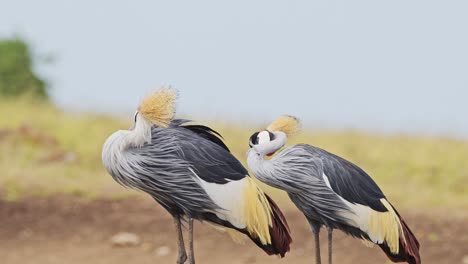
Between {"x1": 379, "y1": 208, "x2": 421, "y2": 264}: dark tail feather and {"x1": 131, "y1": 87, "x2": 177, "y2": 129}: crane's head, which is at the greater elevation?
{"x1": 131, "y1": 87, "x2": 177, "y2": 129}: crane's head

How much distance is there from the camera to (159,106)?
498cm

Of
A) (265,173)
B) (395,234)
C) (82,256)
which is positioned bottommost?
(82,256)

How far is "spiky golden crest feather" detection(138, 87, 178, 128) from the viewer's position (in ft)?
16.4

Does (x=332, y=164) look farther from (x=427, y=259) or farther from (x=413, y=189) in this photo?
(x=413, y=189)

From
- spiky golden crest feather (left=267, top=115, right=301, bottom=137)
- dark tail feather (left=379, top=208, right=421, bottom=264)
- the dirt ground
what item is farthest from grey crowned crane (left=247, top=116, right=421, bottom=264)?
the dirt ground

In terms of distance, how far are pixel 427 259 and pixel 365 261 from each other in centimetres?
55

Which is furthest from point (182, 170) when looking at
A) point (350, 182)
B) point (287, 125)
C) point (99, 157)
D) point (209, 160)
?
point (99, 157)

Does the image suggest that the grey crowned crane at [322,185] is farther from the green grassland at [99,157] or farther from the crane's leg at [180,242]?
the green grassland at [99,157]

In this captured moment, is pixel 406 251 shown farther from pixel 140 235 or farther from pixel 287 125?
pixel 140 235

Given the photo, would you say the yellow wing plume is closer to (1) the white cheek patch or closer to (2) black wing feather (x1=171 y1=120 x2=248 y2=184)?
(2) black wing feather (x1=171 y1=120 x2=248 y2=184)

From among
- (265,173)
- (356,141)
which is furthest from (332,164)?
(356,141)

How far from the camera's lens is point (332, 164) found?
516 cm

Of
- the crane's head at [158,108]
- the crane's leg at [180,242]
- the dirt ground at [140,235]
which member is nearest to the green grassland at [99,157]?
the dirt ground at [140,235]

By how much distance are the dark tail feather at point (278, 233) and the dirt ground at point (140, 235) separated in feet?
8.12
